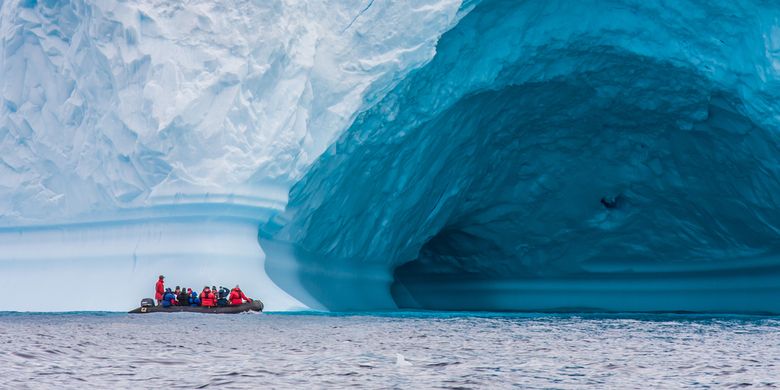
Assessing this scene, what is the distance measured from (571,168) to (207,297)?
712cm

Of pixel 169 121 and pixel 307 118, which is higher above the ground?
pixel 307 118

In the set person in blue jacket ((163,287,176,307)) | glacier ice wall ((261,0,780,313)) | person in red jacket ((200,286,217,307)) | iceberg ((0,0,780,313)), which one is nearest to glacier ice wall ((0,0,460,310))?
iceberg ((0,0,780,313))

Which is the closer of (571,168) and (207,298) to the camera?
(207,298)

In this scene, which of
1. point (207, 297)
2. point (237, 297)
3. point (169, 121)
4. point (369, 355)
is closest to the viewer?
point (369, 355)

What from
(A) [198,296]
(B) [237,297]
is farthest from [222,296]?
(A) [198,296]

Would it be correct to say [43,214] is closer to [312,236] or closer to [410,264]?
[312,236]

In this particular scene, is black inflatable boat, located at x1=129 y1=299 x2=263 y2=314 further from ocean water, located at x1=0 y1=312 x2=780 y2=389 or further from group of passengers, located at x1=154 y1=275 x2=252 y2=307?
ocean water, located at x1=0 y1=312 x2=780 y2=389

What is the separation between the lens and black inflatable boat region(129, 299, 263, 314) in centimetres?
1075

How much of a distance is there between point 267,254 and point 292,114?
1947 millimetres

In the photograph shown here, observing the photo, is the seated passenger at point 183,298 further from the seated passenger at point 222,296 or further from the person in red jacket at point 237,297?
the person in red jacket at point 237,297

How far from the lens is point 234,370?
17.7ft

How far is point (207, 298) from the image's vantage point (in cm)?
1108

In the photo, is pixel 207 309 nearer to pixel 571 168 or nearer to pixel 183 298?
pixel 183 298

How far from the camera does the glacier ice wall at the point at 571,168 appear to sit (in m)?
12.0
